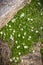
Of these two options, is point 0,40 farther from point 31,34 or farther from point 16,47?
point 31,34

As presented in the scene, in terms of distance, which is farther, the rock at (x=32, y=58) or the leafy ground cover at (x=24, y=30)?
the leafy ground cover at (x=24, y=30)

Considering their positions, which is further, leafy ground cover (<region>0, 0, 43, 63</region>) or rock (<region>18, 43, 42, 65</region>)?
leafy ground cover (<region>0, 0, 43, 63</region>)

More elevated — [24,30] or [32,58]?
[24,30]

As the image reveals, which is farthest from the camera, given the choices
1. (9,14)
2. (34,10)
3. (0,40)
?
(34,10)

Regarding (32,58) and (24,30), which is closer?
(32,58)

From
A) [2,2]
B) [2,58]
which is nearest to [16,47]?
[2,58]

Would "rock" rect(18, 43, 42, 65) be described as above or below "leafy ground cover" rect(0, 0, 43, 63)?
below

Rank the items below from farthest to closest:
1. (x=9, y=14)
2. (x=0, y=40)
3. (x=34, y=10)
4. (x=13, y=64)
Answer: (x=34, y=10) < (x=9, y=14) < (x=0, y=40) < (x=13, y=64)

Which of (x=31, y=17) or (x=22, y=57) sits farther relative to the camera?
(x=31, y=17)
